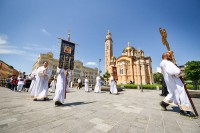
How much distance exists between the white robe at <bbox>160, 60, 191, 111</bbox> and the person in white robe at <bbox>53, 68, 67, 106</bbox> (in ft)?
13.8

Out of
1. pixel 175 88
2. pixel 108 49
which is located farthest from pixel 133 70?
pixel 175 88

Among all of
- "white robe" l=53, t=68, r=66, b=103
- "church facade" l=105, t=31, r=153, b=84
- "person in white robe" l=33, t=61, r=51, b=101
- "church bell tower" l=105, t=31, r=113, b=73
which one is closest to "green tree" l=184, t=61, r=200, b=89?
"church facade" l=105, t=31, r=153, b=84

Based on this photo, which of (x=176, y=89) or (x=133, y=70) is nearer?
(x=176, y=89)

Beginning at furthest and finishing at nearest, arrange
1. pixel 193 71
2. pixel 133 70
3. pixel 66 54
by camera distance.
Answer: pixel 133 70 → pixel 193 71 → pixel 66 54

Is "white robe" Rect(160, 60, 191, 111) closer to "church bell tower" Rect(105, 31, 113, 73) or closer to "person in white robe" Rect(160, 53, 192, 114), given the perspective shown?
"person in white robe" Rect(160, 53, 192, 114)

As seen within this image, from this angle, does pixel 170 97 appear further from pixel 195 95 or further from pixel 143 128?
pixel 195 95

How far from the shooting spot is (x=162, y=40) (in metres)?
5.00

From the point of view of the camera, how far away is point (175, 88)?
10.7 ft

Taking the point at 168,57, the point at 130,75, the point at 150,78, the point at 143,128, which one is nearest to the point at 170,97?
the point at 168,57

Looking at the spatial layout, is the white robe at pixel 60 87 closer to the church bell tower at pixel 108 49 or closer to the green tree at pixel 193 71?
the green tree at pixel 193 71

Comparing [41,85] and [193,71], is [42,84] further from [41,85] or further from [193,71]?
[193,71]

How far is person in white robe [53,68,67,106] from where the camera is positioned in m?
4.09

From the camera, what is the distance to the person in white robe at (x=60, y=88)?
4090mm

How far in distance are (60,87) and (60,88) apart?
0.06 m
